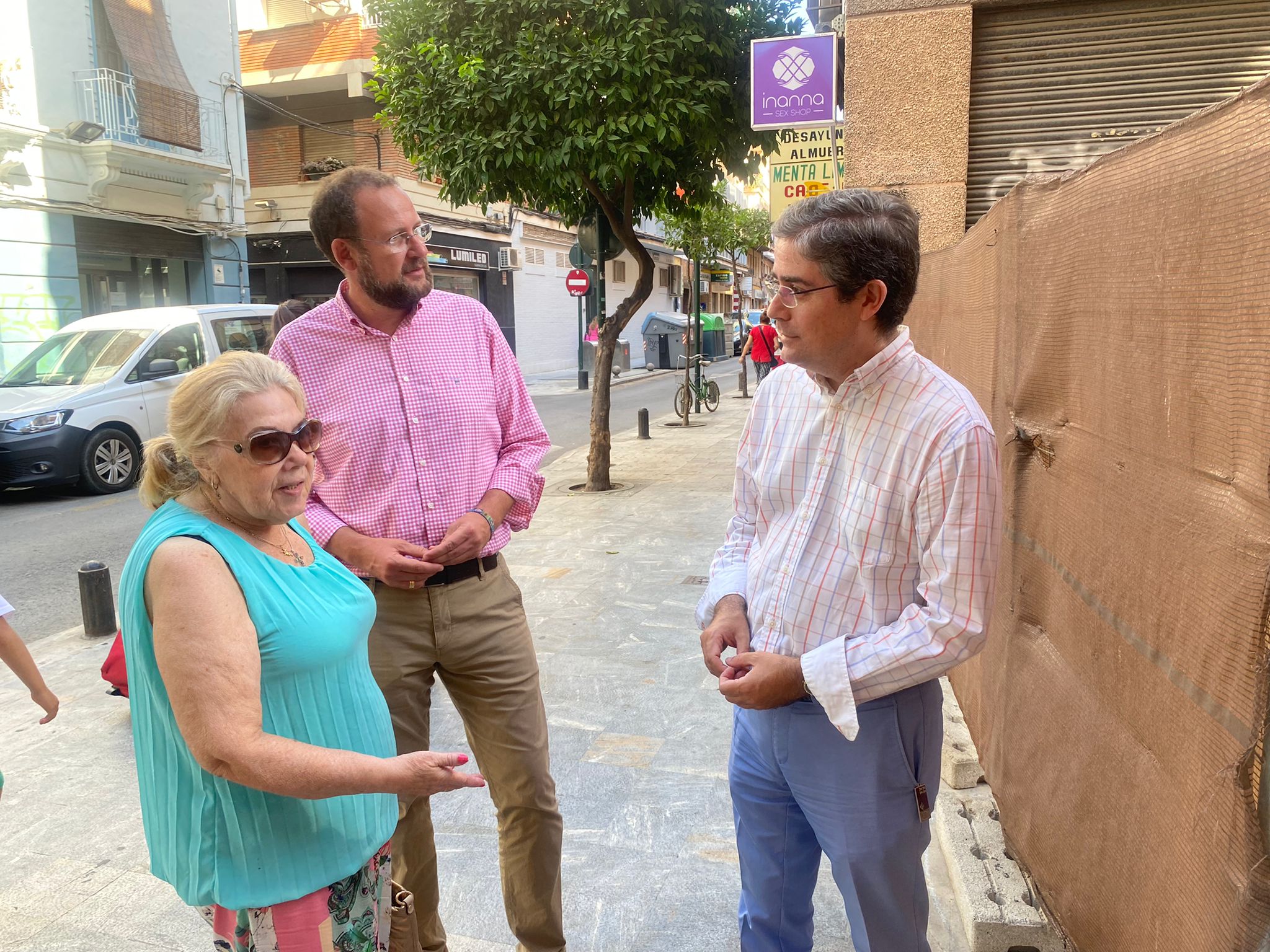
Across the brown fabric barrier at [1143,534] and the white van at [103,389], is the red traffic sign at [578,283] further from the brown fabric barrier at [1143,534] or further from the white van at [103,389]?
the brown fabric barrier at [1143,534]

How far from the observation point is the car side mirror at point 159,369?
425 inches

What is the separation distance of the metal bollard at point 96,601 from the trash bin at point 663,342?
26.6 metres

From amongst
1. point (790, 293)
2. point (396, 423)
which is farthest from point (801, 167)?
point (790, 293)

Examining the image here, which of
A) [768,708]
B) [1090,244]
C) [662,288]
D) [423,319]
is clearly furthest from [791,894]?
[662,288]

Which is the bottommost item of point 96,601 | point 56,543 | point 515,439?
point 56,543

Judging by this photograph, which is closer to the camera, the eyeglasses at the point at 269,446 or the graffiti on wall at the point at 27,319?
the eyeglasses at the point at 269,446

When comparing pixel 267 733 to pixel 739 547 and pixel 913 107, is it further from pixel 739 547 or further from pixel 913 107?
pixel 913 107

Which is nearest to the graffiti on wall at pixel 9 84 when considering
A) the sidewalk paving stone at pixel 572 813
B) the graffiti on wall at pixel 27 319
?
the graffiti on wall at pixel 27 319

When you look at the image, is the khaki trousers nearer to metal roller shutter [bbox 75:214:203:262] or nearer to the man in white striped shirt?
the man in white striped shirt

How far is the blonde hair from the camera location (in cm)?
173

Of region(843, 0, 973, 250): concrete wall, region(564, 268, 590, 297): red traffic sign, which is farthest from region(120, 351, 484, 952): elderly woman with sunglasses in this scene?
region(564, 268, 590, 297): red traffic sign

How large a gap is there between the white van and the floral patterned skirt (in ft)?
29.7

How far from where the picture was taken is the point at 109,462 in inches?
417

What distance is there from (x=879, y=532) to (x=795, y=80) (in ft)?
17.8
